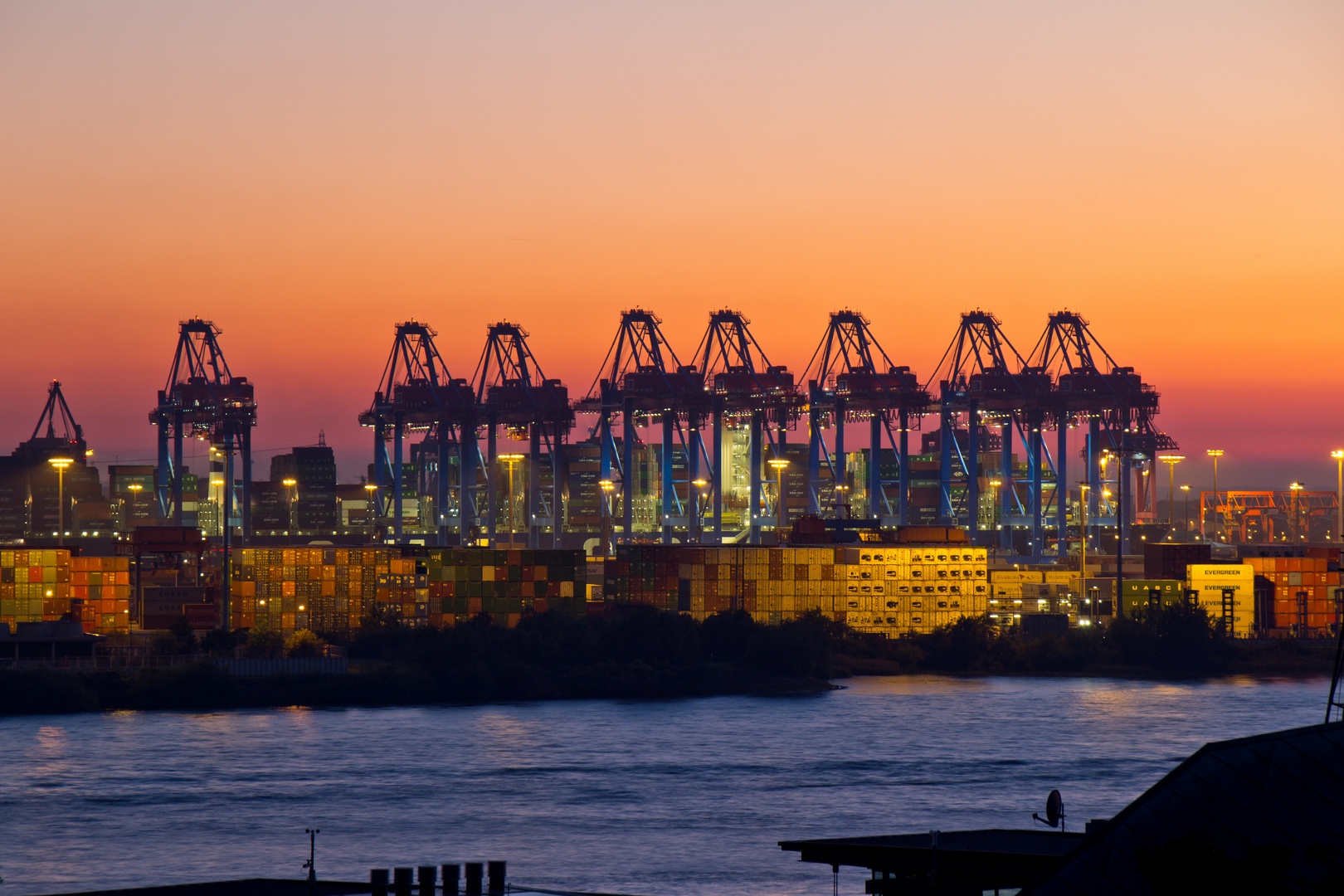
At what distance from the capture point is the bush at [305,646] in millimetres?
71625

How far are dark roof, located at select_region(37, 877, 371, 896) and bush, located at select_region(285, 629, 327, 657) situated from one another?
1984 inches

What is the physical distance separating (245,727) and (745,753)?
17.9m

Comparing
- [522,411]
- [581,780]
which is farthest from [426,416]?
[581,780]

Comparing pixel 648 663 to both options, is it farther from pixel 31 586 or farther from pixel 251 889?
pixel 251 889

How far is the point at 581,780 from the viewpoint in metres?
49.9

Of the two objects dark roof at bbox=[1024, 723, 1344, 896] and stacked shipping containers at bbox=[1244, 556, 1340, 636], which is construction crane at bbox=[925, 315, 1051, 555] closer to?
stacked shipping containers at bbox=[1244, 556, 1340, 636]

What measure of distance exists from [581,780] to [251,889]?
29786 millimetres

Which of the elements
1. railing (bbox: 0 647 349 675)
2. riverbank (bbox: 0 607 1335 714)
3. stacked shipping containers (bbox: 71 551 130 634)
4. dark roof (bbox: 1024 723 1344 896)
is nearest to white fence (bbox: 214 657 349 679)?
railing (bbox: 0 647 349 675)

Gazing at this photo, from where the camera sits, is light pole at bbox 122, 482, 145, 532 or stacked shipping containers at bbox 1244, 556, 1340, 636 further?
light pole at bbox 122, 482, 145, 532

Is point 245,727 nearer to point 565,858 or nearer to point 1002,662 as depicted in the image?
point 565,858

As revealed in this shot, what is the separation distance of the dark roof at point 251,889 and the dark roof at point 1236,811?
1033cm

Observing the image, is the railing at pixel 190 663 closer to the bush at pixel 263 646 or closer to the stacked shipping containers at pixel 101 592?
the bush at pixel 263 646

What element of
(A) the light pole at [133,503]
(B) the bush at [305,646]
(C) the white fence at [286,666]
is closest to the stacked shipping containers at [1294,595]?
(C) the white fence at [286,666]

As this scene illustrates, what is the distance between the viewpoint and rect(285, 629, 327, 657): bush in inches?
2820
